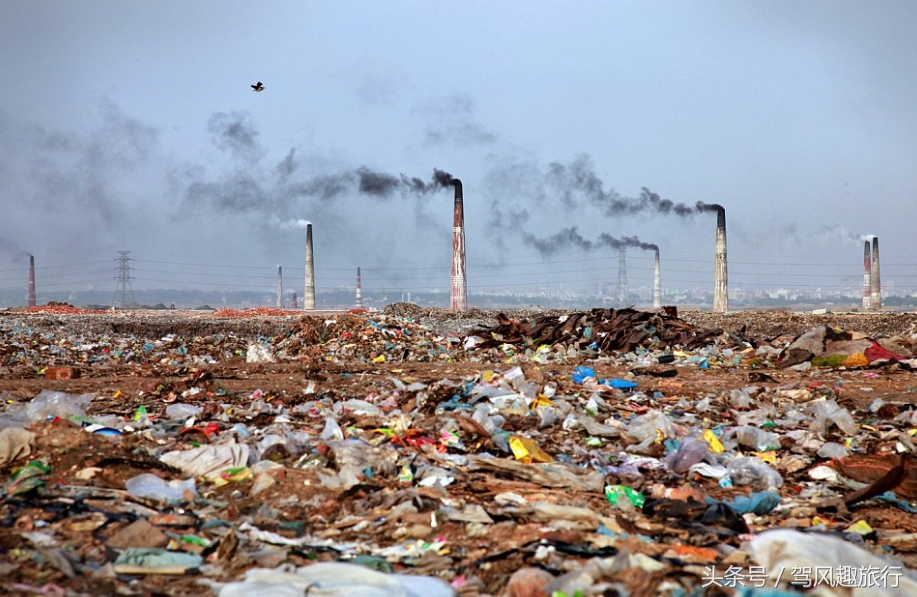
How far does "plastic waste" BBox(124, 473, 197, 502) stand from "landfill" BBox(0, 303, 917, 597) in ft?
0.05

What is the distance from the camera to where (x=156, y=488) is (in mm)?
4234

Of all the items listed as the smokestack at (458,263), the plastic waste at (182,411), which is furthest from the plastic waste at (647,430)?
the smokestack at (458,263)

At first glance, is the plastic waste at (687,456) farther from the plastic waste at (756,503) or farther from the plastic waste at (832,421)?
the plastic waste at (832,421)

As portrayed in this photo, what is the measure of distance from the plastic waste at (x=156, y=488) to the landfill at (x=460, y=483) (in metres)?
0.02

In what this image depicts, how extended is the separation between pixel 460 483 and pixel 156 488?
1.76 m

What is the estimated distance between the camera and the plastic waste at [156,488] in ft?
13.6

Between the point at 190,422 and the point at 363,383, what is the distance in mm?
2536

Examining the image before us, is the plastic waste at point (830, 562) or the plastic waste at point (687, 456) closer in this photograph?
the plastic waste at point (830, 562)

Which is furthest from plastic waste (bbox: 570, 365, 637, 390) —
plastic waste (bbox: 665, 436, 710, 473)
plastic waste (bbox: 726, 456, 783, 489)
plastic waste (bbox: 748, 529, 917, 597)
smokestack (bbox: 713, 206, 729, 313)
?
smokestack (bbox: 713, 206, 729, 313)

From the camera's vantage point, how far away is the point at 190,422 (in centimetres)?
620

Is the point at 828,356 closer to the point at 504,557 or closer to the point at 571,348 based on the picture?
the point at 571,348

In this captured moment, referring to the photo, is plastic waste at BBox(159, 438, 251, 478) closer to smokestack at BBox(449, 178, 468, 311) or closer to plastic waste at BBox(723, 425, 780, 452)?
plastic waste at BBox(723, 425, 780, 452)

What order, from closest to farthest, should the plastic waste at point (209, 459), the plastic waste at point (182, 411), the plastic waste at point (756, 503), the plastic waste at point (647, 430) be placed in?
the plastic waste at point (756, 503) < the plastic waste at point (209, 459) < the plastic waste at point (647, 430) < the plastic waste at point (182, 411)

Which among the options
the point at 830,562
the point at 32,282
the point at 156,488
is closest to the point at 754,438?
the point at 830,562
